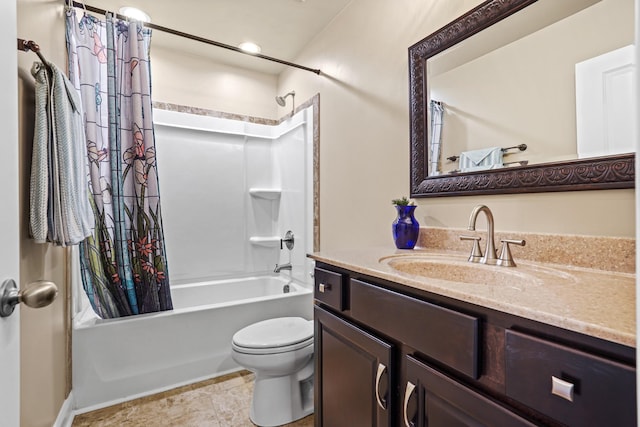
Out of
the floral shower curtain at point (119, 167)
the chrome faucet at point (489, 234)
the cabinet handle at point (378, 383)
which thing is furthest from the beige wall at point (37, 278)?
the chrome faucet at point (489, 234)

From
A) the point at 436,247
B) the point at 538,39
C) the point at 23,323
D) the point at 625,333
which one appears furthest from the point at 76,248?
the point at 538,39

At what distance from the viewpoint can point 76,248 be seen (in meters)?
1.84

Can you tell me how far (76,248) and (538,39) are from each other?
250 centimetres

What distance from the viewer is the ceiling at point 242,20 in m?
2.02


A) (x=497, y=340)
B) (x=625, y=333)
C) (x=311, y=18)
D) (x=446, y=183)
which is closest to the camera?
(x=625, y=333)

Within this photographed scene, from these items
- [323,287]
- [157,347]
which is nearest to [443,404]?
[323,287]

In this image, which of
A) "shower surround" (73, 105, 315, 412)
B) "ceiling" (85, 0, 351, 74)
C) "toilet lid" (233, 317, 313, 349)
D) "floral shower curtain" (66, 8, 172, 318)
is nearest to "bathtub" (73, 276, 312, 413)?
"shower surround" (73, 105, 315, 412)

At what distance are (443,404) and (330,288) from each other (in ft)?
1.80

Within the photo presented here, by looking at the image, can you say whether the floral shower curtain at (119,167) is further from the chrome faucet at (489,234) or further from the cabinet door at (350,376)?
the chrome faucet at (489,234)

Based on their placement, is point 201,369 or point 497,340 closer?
point 497,340

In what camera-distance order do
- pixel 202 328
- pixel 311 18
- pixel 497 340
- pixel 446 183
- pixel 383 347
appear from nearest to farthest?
1. pixel 497 340
2. pixel 383 347
3. pixel 446 183
4. pixel 202 328
5. pixel 311 18

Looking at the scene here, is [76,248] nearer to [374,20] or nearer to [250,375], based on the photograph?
[250,375]

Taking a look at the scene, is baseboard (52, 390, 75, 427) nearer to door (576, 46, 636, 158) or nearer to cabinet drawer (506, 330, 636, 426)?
cabinet drawer (506, 330, 636, 426)

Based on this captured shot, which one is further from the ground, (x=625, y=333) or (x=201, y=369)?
(x=625, y=333)
